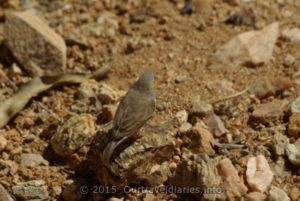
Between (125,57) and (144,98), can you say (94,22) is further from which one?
(144,98)

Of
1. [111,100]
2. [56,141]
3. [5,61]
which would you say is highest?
[5,61]

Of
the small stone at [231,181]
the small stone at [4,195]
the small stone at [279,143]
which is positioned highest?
the small stone at [279,143]

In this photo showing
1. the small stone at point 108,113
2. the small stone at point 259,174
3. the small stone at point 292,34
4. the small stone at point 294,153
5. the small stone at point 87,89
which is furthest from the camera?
the small stone at point 292,34

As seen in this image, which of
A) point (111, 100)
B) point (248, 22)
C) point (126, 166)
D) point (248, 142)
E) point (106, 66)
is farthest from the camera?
point (248, 22)

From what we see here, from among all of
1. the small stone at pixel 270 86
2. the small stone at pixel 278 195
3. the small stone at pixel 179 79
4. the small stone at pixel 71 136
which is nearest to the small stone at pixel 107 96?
the small stone at pixel 71 136

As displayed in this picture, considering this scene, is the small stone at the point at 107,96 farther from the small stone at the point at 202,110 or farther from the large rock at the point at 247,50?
the large rock at the point at 247,50

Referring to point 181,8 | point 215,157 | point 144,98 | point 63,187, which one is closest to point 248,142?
point 215,157
